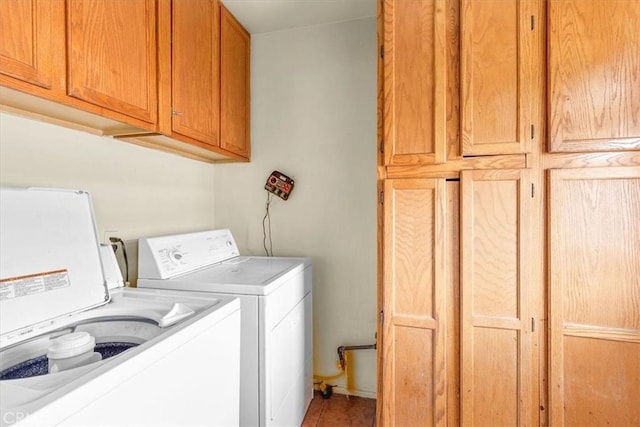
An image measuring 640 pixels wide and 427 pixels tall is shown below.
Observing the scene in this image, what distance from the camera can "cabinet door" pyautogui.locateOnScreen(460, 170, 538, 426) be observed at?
1277 mm

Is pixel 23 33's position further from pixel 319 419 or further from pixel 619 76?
pixel 319 419

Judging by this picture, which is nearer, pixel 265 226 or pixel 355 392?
pixel 355 392

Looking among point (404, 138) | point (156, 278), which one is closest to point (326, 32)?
point (404, 138)

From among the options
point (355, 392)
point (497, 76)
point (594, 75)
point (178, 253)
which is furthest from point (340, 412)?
point (594, 75)

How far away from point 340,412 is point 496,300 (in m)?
1.25

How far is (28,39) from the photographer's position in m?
0.85

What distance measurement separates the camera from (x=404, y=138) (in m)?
1.42

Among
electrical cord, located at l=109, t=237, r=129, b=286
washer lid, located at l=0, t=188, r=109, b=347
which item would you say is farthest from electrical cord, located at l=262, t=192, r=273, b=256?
washer lid, located at l=0, t=188, r=109, b=347

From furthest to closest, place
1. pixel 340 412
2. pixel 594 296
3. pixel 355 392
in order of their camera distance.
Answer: pixel 355 392
pixel 340 412
pixel 594 296

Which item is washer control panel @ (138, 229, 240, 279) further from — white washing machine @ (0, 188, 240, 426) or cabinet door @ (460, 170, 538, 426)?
cabinet door @ (460, 170, 538, 426)

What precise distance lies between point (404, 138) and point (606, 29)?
2.84 ft

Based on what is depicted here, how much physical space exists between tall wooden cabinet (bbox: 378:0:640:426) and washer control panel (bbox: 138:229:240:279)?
101 cm

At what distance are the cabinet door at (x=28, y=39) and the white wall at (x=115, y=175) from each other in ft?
1.11

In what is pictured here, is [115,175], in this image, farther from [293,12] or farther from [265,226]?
[293,12]
